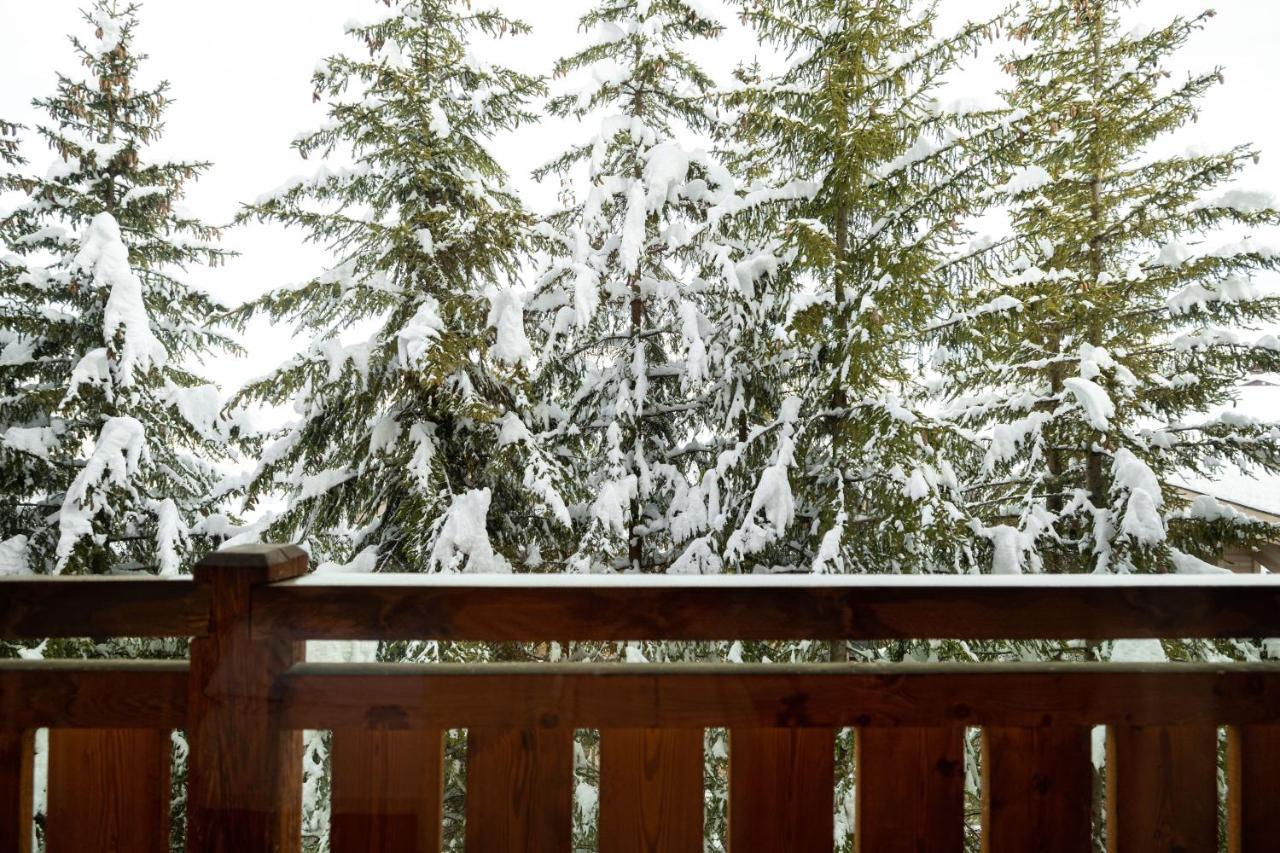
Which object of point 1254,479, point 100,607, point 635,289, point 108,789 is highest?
point 635,289

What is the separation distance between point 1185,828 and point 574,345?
282 inches

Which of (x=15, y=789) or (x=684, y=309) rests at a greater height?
(x=684, y=309)

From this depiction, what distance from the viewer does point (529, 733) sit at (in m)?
1.20

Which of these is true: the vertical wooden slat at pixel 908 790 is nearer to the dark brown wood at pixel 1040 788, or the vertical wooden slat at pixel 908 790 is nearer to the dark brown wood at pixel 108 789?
the dark brown wood at pixel 1040 788

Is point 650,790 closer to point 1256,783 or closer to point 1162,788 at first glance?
point 1162,788

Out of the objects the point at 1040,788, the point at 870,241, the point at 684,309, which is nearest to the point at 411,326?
the point at 684,309

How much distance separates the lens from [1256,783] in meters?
1.24

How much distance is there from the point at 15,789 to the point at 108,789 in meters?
0.16

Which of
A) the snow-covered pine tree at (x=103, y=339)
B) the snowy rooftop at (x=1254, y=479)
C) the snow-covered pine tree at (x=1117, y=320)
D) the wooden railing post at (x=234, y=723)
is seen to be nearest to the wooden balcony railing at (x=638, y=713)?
the wooden railing post at (x=234, y=723)

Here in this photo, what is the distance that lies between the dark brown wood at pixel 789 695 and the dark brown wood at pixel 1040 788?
4 cm

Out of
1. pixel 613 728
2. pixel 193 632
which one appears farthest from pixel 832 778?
pixel 193 632

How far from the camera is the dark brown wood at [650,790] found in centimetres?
122

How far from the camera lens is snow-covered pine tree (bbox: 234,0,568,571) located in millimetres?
5973

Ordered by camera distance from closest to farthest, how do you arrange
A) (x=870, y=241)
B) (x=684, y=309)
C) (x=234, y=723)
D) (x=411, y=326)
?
1. (x=234, y=723)
2. (x=411, y=326)
3. (x=870, y=241)
4. (x=684, y=309)
